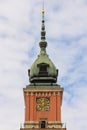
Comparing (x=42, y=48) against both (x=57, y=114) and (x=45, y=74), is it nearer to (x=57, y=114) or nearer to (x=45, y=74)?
(x=45, y=74)

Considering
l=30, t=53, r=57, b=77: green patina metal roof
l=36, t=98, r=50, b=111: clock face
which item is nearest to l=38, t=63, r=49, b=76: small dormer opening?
l=30, t=53, r=57, b=77: green patina metal roof

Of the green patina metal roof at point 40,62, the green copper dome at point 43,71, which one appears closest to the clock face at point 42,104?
the green copper dome at point 43,71

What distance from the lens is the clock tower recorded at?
338 ft

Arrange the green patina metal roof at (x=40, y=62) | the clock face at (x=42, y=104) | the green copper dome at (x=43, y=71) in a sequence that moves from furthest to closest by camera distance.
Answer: the green patina metal roof at (x=40, y=62), the green copper dome at (x=43, y=71), the clock face at (x=42, y=104)

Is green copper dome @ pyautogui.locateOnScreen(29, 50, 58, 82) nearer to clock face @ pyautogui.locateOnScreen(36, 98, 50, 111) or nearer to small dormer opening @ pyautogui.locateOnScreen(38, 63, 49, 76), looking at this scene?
small dormer opening @ pyautogui.locateOnScreen(38, 63, 49, 76)

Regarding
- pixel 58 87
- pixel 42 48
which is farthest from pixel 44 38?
pixel 58 87

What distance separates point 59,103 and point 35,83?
4.83m

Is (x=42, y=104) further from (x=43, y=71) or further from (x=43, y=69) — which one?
(x=43, y=69)

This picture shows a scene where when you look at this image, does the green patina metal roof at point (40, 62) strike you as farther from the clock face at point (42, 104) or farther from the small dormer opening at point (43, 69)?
the clock face at point (42, 104)

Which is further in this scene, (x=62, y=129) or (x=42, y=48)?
(x=42, y=48)

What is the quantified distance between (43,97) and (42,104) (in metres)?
1.03

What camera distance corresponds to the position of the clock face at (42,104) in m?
104

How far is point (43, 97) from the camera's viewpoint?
10481cm

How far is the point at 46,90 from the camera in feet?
344
